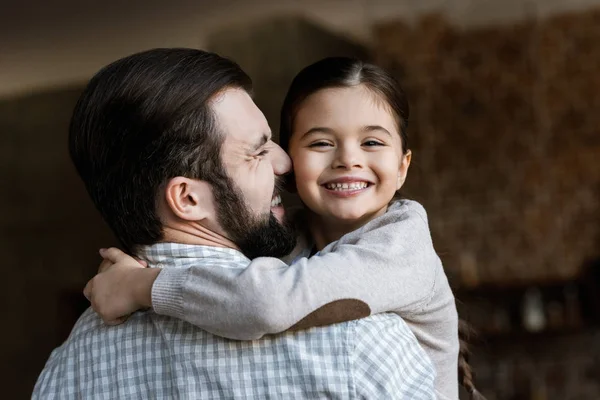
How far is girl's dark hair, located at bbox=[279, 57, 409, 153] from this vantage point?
202cm

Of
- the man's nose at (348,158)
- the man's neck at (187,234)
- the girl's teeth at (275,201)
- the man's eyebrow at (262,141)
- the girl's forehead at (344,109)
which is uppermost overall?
the girl's forehead at (344,109)

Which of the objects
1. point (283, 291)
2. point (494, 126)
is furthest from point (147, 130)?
point (494, 126)

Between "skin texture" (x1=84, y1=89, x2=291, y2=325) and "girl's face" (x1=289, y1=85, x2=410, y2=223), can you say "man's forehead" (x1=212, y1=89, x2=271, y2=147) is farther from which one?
Answer: "girl's face" (x1=289, y1=85, x2=410, y2=223)

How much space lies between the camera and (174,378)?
140 cm

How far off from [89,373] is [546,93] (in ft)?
17.3

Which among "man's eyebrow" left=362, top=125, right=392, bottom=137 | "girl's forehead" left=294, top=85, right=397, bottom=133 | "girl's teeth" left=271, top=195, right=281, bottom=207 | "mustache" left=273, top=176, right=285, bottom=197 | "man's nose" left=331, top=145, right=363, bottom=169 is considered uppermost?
"girl's forehead" left=294, top=85, right=397, bottom=133

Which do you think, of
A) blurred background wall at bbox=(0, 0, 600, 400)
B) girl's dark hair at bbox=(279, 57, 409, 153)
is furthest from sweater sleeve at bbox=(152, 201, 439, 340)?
blurred background wall at bbox=(0, 0, 600, 400)

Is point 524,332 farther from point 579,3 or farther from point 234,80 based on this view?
point 234,80

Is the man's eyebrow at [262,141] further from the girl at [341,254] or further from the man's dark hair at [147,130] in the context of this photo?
the girl at [341,254]

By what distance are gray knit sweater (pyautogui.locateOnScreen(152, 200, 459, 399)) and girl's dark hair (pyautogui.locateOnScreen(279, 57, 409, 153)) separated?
1.79 ft

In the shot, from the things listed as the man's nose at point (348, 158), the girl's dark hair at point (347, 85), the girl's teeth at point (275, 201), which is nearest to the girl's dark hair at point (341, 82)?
the girl's dark hair at point (347, 85)

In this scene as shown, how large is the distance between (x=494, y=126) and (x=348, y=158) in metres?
4.59

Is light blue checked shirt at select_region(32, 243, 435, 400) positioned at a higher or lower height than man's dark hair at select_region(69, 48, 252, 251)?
lower

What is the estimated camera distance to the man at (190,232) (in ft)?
4.48
